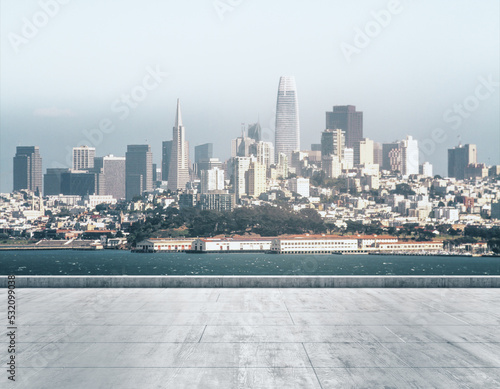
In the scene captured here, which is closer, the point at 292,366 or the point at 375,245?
the point at 292,366

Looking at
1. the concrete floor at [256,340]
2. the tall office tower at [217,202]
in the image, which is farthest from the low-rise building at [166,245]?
the concrete floor at [256,340]

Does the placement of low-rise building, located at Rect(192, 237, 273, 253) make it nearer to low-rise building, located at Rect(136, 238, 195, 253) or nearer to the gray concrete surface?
low-rise building, located at Rect(136, 238, 195, 253)

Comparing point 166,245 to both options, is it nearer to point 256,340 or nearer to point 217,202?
point 217,202

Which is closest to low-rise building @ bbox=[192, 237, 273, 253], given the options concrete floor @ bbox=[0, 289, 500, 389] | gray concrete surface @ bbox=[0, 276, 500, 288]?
gray concrete surface @ bbox=[0, 276, 500, 288]

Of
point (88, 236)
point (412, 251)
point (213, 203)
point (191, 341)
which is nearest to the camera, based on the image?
point (191, 341)

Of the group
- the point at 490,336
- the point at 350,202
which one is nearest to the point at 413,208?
the point at 350,202

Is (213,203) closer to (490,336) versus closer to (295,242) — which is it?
(295,242)

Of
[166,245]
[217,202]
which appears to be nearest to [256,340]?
[166,245]
